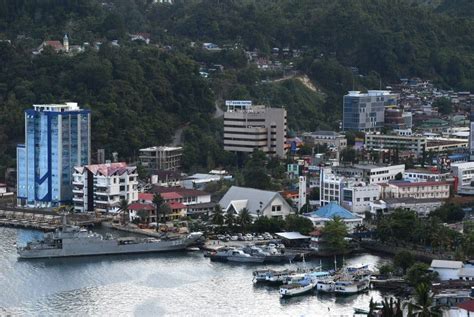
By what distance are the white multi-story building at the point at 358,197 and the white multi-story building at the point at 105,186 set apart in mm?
3773

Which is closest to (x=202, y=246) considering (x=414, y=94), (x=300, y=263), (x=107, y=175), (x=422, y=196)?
(x=300, y=263)

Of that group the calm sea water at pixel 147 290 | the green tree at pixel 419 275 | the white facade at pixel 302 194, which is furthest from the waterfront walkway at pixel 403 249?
the white facade at pixel 302 194

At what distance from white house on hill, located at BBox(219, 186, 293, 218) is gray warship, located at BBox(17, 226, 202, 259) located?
2287 mm

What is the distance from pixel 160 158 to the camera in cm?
2553

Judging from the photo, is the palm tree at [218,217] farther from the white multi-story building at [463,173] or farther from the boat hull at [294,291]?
the white multi-story building at [463,173]

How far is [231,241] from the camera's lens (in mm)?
19250

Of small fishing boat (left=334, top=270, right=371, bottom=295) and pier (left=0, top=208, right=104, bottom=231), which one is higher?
pier (left=0, top=208, right=104, bottom=231)

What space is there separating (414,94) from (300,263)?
1870cm

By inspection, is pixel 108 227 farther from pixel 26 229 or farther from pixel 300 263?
pixel 300 263

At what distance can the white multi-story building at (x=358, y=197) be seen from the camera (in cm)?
2130

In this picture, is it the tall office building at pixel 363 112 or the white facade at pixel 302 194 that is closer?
the white facade at pixel 302 194

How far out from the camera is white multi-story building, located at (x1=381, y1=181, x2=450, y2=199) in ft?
72.2

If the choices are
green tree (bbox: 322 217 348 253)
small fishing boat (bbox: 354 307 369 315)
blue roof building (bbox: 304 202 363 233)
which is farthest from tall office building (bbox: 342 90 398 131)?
small fishing boat (bbox: 354 307 369 315)

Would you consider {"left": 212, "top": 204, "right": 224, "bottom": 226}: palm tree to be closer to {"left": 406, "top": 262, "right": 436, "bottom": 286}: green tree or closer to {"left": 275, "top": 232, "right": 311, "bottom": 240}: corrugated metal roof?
{"left": 275, "top": 232, "right": 311, "bottom": 240}: corrugated metal roof
